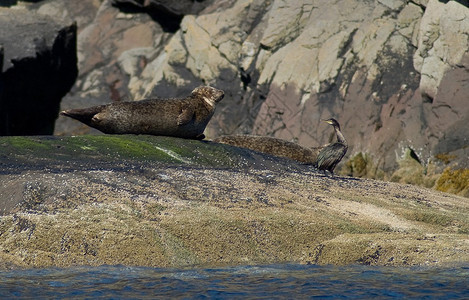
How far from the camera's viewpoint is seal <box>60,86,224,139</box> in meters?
12.6

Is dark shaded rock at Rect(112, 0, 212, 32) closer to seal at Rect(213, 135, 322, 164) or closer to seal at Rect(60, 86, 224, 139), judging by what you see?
seal at Rect(213, 135, 322, 164)

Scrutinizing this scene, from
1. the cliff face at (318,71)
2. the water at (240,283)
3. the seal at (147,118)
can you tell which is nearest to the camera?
the water at (240,283)

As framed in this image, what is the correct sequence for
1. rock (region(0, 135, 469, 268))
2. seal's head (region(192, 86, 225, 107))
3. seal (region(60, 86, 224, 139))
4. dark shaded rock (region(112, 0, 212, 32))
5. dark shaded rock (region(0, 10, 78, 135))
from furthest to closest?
dark shaded rock (region(112, 0, 212, 32))
dark shaded rock (region(0, 10, 78, 135))
seal's head (region(192, 86, 225, 107))
seal (region(60, 86, 224, 139))
rock (region(0, 135, 469, 268))

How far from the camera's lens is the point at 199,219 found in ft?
26.0

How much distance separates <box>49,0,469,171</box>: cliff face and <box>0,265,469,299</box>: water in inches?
326

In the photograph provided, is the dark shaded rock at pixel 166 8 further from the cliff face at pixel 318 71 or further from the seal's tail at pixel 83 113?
the seal's tail at pixel 83 113

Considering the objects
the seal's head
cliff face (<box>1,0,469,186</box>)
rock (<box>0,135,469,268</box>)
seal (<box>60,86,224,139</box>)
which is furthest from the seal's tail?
cliff face (<box>1,0,469,186</box>)

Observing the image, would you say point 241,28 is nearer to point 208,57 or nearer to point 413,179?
point 208,57

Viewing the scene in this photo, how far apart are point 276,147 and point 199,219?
6.62 metres

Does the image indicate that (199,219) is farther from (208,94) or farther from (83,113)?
(208,94)

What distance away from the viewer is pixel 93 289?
21.5ft

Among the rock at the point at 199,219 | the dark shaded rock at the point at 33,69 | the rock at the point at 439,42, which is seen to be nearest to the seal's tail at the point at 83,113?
the rock at the point at 199,219

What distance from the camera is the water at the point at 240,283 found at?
255 inches

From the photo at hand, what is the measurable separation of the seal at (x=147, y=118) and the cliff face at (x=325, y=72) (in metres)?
4.83
